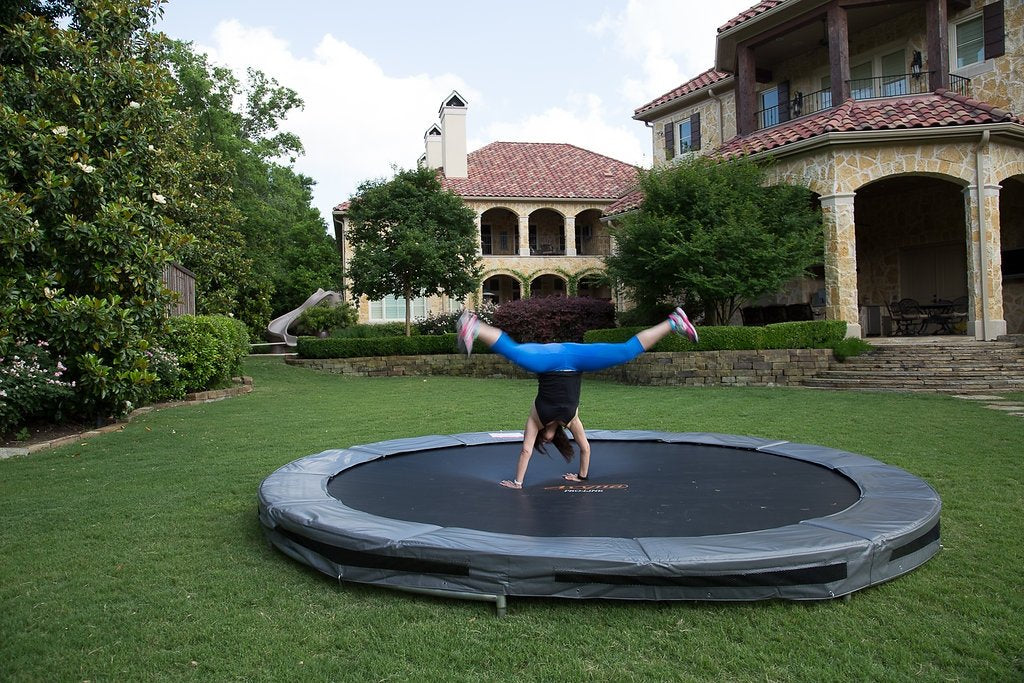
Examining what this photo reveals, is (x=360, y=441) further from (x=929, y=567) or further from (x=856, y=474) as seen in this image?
(x=929, y=567)

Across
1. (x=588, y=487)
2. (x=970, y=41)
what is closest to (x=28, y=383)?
(x=588, y=487)

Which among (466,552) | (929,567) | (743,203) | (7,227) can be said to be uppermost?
(743,203)

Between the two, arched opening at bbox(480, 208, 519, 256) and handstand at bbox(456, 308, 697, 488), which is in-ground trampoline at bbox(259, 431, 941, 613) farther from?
arched opening at bbox(480, 208, 519, 256)

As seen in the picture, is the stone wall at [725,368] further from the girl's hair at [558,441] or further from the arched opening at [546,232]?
the arched opening at [546,232]

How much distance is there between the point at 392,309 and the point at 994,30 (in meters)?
17.1

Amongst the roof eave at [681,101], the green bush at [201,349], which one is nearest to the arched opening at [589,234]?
the roof eave at [681,101]

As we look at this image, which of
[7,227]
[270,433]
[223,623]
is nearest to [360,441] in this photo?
[270,433]

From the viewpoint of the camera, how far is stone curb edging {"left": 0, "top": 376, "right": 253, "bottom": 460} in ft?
19.6

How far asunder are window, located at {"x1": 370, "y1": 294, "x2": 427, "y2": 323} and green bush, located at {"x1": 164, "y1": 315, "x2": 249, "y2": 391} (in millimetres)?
12350

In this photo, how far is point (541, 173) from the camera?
24.1 meters

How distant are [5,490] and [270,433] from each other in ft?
7.97

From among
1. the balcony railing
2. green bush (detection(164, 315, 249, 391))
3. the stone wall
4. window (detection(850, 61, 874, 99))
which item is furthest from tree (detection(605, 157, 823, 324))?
green bush (detection(164, 315, 249, 391))

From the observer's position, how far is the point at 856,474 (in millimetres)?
3885

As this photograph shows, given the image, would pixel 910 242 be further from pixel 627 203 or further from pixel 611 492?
pixel 611 492
